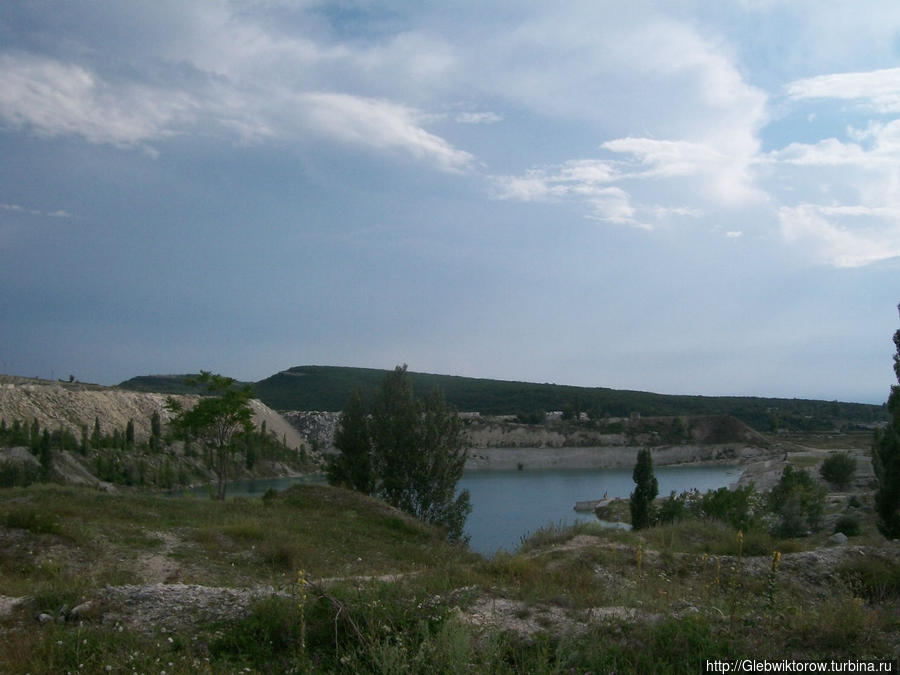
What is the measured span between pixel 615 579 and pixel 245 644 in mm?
4843

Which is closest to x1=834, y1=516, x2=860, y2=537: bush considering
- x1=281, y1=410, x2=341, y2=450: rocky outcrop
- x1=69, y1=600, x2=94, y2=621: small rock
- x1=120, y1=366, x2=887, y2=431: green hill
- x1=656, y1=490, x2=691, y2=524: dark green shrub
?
x1=656, y1=490, x2=691, y2=524: dark green shrub

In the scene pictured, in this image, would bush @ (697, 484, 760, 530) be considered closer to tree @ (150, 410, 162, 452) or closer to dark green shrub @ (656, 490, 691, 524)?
dark green shrub @ (656, 490, 691, 524)

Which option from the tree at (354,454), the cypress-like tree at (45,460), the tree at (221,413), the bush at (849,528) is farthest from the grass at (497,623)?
the cypress-like tree at (45,460)

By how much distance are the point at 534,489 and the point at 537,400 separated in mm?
61762

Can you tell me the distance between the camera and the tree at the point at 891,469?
47.9ft

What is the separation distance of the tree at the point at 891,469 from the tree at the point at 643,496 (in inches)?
419

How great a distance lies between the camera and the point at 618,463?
7694 centimetres

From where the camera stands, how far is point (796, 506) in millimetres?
20625

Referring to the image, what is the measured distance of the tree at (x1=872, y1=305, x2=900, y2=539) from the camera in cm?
1460

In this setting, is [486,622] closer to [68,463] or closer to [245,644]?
[245,644]

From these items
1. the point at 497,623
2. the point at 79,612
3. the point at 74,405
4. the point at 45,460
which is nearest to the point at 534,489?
the point at 45,460

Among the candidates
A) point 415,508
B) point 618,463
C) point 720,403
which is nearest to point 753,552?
point 415,508

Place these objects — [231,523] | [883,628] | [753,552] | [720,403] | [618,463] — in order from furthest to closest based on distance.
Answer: [720,403]
[618,463]
[231,523]
[753,552]
[883,628]

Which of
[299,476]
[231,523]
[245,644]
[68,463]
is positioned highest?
[245,644]
